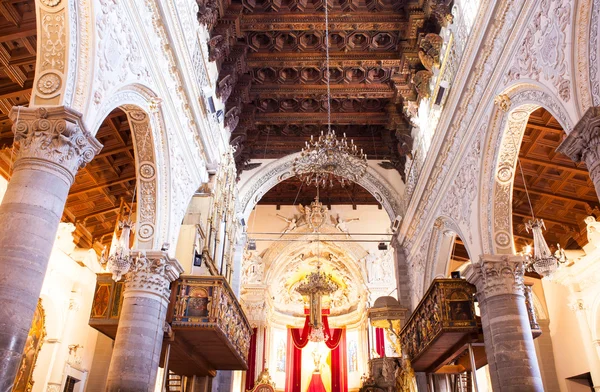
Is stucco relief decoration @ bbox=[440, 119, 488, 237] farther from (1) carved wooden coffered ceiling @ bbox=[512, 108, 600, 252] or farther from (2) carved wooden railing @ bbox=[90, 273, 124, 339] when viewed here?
(2) carved wooden railing @ bbox=[90, 273, 124, 339]

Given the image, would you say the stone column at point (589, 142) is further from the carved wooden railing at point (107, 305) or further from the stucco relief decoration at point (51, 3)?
the carved wooden railing at point (107, 305)

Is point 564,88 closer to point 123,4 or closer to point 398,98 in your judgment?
point 123,4

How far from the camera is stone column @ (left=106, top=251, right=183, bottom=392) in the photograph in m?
7.86

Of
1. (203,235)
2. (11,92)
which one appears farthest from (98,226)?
(11,92)

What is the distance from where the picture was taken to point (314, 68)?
1441 cm

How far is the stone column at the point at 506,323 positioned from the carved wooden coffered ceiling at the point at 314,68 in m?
5.55

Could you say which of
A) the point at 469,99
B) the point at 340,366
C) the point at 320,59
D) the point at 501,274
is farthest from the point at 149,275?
the point at 340,366

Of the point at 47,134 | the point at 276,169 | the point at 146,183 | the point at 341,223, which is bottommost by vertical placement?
the point at 47,134

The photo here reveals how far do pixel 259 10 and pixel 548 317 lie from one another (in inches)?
450

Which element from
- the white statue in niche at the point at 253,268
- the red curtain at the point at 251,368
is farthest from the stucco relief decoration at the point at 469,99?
the red curtain at the point at 251,368

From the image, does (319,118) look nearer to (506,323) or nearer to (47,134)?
(506,323)

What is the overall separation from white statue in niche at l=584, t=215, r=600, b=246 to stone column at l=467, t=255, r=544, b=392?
4381 millimetres

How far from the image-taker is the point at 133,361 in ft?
26.1

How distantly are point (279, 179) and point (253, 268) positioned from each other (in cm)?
572
